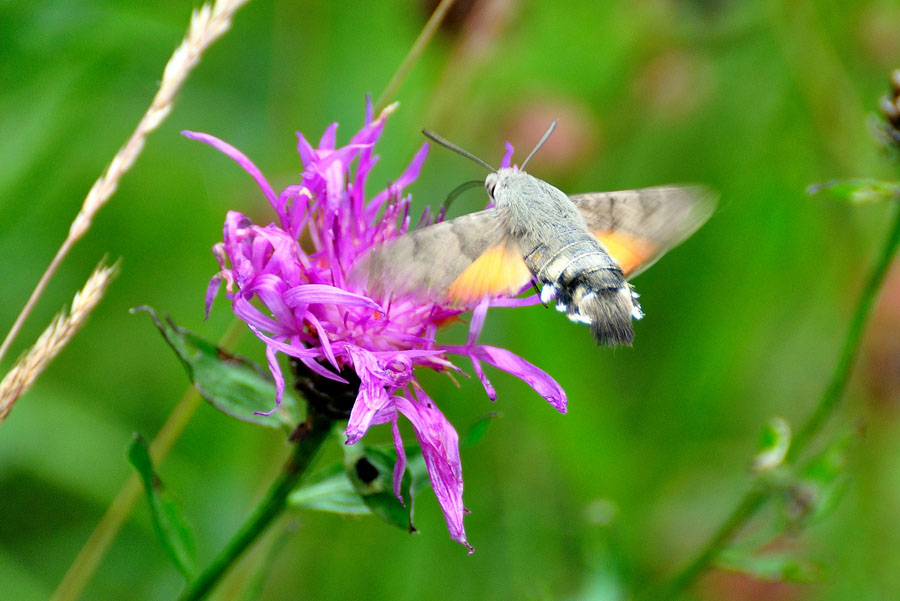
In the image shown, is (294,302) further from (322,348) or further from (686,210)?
(686,210)

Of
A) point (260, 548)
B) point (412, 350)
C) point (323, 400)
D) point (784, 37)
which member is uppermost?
point (784, 37)

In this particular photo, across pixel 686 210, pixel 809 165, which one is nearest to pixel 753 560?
pixel 686 210

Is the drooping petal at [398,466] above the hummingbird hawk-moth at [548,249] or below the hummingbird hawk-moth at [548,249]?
below

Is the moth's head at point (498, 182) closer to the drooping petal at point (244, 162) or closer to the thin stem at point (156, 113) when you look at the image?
the drooping petal at point (244, 162)

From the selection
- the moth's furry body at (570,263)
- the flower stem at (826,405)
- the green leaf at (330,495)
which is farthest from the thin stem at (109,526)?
the flower stem at (826,405)

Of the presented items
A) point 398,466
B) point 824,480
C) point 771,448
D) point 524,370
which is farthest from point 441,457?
point 824,480

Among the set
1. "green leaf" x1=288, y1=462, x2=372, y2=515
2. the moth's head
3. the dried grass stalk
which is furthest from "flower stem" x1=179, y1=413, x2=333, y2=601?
the moth's head
